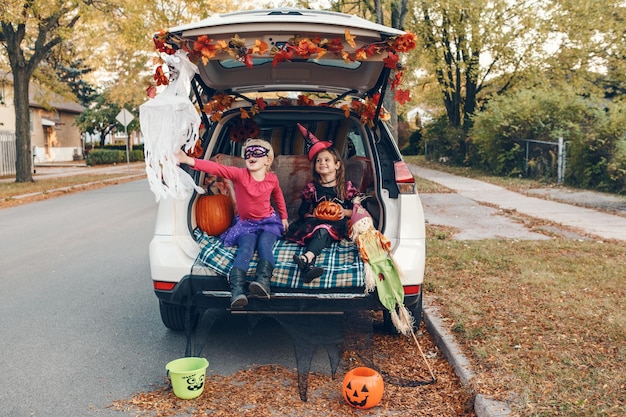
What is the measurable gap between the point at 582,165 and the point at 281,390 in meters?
13.2

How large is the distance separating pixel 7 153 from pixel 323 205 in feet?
79.1

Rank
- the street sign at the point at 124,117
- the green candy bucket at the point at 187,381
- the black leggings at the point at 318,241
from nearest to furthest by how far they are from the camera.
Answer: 1. the green candy bucket at the point at 187,381
2. the black leggings at the point at 318,241
3. the street sign at the point at 124,117

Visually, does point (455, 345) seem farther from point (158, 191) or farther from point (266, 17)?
point (266, 17)

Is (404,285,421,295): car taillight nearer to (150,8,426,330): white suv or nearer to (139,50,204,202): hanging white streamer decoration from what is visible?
(150,8,426,330): white suv

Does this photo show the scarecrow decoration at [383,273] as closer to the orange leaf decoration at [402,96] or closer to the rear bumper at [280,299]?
the rear bumper at [280,299]

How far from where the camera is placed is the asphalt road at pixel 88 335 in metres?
3.84

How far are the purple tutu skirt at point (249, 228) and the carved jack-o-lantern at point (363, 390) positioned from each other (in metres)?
1.42

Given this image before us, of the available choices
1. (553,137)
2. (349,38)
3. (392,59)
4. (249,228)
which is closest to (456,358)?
(249,228)

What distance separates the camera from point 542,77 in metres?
25.4

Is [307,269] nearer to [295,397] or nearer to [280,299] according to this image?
[280,299]

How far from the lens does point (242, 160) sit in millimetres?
5594

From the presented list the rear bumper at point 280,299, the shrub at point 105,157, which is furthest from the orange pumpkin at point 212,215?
the shrub at point 105,157

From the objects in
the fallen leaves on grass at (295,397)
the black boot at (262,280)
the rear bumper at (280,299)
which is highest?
the black boot at (262,280)

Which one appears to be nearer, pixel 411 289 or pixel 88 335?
pixel 411 289
